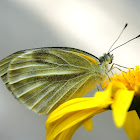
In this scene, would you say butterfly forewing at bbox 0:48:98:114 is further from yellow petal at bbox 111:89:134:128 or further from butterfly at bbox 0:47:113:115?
yellow petal at bbox 111:89:134:128

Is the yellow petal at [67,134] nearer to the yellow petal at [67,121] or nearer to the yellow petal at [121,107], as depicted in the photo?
the yellow petal at [67,121]

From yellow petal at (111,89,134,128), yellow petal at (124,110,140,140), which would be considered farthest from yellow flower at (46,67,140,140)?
yellow petal at (124,110,140,140)

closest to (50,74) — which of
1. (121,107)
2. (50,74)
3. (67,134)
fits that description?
(50,74)

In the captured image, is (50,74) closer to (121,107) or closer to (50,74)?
(50,74)

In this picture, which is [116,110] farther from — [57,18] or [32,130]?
[57,18]

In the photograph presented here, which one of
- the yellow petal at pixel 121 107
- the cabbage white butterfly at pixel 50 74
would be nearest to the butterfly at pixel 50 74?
the cabbage white butterfly at pixel 50 74

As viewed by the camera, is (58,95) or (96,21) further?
(96,21)

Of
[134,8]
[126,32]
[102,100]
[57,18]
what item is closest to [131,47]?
[126,32]
